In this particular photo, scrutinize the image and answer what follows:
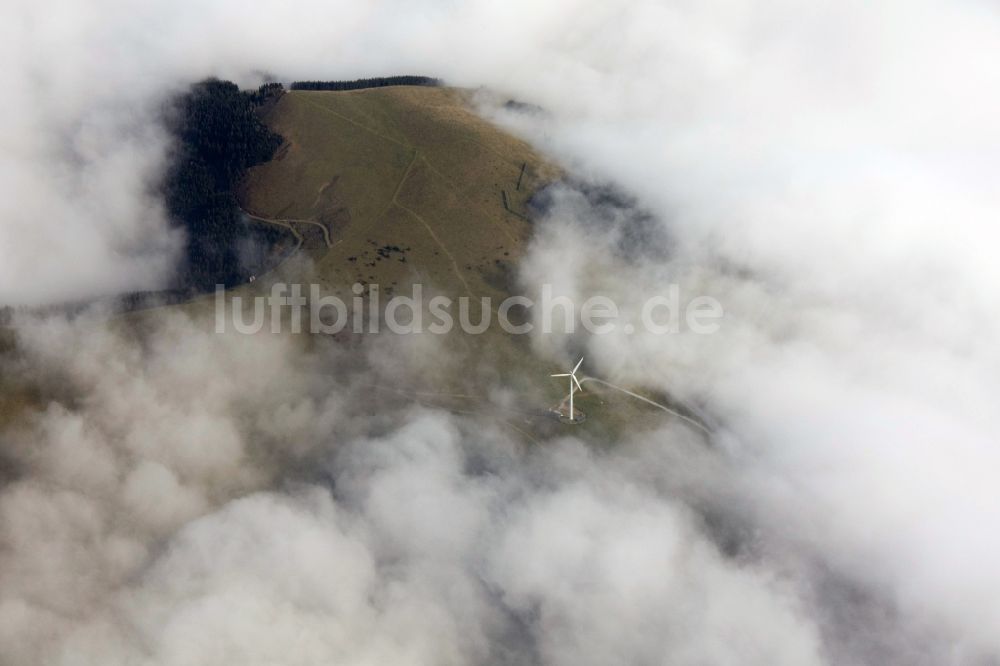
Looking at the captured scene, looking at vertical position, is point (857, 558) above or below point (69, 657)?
above

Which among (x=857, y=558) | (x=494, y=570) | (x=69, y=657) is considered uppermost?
(x=857, y=558)

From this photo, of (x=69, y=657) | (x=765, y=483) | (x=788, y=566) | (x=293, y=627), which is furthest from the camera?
(x=765, y=483)

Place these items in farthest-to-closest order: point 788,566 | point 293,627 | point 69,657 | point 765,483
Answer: point 765,483 → point 788,566 → point 293,627 → point 69,657

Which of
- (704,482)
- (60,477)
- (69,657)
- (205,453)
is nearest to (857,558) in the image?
(704,482)

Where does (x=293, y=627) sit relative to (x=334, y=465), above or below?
below

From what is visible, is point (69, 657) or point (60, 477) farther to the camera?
point (60, 477)

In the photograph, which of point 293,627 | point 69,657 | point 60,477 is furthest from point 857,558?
point 60,477

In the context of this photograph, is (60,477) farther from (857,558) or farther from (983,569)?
(983,569)

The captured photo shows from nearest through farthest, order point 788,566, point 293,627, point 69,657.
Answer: point 69,657 → point 293,627 → point 788,566

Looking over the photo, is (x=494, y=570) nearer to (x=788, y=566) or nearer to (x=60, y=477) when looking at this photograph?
(x=788, y=566)
